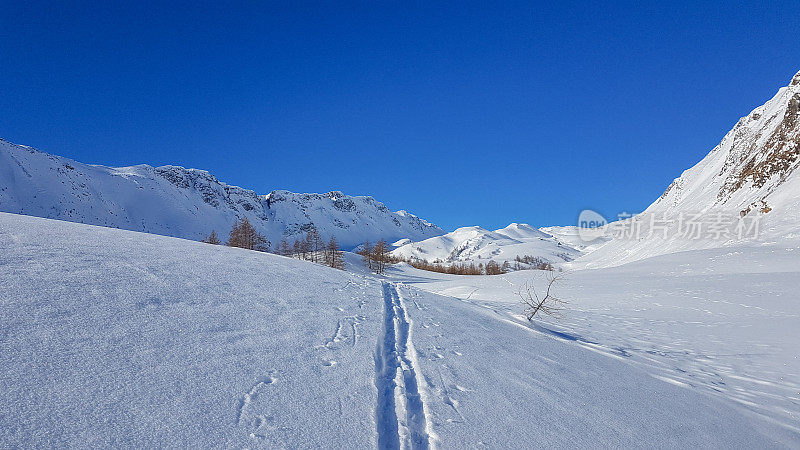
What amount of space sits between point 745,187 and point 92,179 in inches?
7607

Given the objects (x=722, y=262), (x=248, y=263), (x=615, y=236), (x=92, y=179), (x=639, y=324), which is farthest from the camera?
(x=92, y=179)

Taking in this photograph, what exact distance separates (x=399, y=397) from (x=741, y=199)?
2883 inches

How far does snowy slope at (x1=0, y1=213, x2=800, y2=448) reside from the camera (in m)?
2.92

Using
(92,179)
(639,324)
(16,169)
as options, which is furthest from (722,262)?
(92,179)

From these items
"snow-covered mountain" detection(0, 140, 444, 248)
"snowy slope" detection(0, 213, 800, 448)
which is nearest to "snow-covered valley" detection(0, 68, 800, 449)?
"snowy slope" detection(0, 213, 800, 448)

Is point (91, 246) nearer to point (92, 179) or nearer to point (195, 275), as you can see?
point (195, 275)

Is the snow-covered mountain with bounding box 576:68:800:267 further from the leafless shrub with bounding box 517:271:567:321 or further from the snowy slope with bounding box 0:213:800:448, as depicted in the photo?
the snowy slope with bounding box 0:213:800:448

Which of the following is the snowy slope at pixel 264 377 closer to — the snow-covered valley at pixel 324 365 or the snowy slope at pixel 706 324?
the snow-covered valley at pixel 324 365

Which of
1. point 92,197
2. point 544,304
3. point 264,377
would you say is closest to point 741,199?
point 544,304

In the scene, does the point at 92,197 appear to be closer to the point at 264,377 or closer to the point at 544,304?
the point at 544,304

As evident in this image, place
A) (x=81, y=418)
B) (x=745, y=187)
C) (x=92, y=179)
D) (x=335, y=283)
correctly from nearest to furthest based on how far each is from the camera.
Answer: (x=81, y=418) → (x=335, y=283) → (x=745, y=187) → (x=92, y=179)

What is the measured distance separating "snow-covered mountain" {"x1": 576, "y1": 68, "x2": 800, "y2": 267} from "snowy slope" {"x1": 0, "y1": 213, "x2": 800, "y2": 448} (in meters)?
36.8

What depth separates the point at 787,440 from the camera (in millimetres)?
4688

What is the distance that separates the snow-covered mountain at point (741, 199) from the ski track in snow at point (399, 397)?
3896 cm
